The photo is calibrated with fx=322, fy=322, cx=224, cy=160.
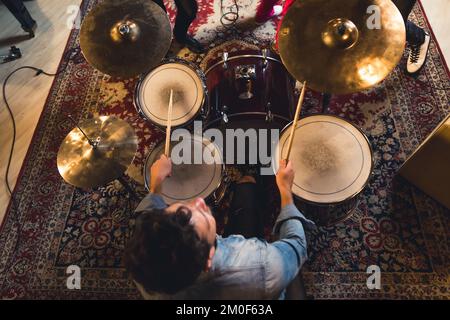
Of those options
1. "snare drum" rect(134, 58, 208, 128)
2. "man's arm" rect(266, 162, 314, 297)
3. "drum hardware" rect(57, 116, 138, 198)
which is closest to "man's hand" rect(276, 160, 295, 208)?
"man's arm" rect(266, 162, 314, 297)

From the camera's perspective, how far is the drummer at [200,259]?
102 cm

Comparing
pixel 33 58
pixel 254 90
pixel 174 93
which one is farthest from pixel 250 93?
pixel 33 58

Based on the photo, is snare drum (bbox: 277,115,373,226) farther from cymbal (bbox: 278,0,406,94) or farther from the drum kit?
cymbal (bbox: 278,0,406,94)

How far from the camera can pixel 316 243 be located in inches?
71.5

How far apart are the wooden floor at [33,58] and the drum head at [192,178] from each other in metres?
1.28

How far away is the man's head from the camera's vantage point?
3.32ft

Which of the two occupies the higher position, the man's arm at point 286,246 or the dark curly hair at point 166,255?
the dark curly hair at point 166,255

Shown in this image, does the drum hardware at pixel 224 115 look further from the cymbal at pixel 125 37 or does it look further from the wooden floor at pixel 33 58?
the wooden floor at pixel 33 58

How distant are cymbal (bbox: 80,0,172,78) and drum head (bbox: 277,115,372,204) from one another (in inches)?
28.2

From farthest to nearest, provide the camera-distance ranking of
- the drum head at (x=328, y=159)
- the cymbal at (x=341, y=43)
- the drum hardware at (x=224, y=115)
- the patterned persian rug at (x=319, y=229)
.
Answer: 1. the patterned persian rug at (x=319, y=229)
2. the drum hardware at (x=224, y=115)
3. the drum head at (x=328, y=159)
4. the cymbal at (x=341, y=43)

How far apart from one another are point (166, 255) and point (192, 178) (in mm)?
572

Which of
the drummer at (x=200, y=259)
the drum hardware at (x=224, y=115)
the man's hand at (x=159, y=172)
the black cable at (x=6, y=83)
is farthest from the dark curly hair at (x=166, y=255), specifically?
the black cable at (x=6, y=83)

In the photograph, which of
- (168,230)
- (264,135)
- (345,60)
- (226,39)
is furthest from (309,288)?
(226,39)

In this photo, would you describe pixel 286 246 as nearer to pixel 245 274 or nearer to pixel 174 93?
pixel 245 274
